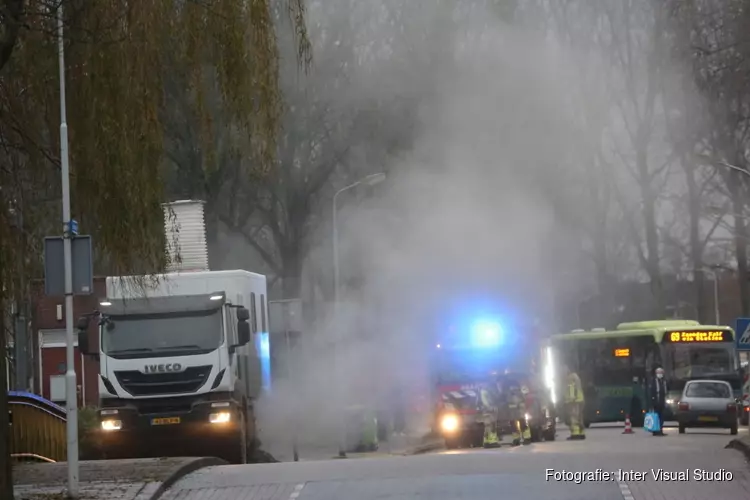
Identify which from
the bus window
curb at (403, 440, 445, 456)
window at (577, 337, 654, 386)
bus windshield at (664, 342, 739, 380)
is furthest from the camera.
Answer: the bus window

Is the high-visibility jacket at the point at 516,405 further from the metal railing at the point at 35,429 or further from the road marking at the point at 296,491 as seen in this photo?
the road marking at the point at 296,491

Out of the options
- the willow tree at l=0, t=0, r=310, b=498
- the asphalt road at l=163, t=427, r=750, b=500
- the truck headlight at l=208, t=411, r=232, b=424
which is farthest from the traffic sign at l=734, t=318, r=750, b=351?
the willow tree at l=0, t=0, r=310, b=498

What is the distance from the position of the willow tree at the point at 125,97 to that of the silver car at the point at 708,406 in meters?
19.5

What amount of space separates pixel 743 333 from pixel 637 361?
Answer: 1536 centimetres

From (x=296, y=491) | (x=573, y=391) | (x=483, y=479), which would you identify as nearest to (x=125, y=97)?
(x=296, y=491)

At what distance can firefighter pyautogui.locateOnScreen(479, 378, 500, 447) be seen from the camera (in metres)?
24.0

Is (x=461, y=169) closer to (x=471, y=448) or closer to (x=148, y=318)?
(x=471, y=448)

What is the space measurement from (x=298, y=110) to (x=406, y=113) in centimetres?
286

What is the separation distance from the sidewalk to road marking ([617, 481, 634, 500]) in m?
4.67

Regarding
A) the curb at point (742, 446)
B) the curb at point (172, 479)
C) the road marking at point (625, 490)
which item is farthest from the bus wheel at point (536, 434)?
the road marking at point (625, 490)

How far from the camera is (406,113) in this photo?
109 ft

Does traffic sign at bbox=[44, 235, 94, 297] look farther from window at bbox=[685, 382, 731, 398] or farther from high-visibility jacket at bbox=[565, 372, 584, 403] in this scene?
window at bbox=[685, 382, 731, 398]

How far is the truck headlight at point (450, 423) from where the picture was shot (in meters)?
24.5

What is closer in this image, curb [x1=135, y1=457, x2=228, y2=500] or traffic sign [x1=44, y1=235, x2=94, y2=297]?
traffic sign [x1=44, y1=235, x2=94, y2=297]
